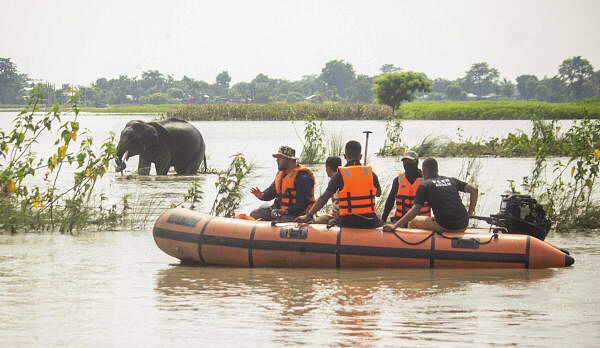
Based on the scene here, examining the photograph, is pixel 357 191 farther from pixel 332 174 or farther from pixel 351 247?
pixel 351 247

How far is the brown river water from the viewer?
16.9ft

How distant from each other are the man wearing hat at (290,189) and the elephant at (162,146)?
25.8 ft

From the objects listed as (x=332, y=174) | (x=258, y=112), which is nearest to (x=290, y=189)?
(x=332, y=174)

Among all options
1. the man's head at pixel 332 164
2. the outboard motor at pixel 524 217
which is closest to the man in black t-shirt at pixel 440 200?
the outboard motor at pixel 524 217

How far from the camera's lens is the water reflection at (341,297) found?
536cm

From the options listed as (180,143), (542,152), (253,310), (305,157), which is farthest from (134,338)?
(305,157)

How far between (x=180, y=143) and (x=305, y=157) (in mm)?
3493

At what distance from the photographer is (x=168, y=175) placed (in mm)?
17594

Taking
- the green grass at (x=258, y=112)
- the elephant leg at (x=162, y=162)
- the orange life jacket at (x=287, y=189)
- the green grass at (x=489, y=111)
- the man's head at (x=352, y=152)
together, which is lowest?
the elephant leg at (x=162, y=162)

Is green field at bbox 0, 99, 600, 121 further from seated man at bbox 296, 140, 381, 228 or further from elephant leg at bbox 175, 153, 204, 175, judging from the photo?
seated man at bbox 296, 140, 381, 228

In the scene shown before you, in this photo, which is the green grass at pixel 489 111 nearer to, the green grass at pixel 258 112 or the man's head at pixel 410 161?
the green grass at pixel 258 112

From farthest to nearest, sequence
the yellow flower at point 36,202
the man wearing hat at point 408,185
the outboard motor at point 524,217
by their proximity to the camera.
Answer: the yellow flower at point 36,202
the man wearing hat at point 408,185
the outboard motor at point 524,217

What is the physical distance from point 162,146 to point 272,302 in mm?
11026

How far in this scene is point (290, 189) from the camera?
8.20 meters
